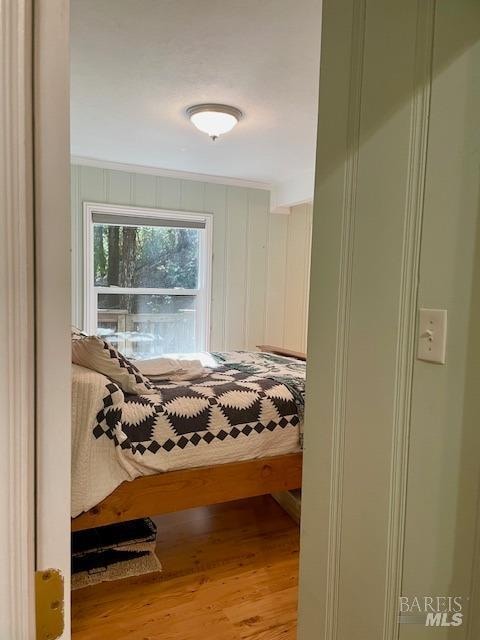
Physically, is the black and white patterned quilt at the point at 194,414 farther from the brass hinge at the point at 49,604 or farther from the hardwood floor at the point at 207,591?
the brass hinge at the point at 49,604

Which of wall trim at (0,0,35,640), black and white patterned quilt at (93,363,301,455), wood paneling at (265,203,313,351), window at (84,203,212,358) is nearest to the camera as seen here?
wall trim at (0,0,35,640)

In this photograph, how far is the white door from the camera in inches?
17.7

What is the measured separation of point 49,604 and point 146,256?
3.90 meters

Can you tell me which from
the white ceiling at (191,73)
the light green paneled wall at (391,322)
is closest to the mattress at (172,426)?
the light green paneled wall at (391,322)

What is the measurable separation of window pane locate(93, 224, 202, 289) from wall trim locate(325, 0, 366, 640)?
3239mm

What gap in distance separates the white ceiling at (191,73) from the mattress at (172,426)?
150 centimetres

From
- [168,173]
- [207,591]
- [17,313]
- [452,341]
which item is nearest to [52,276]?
[17,313]

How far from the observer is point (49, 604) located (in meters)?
0.49

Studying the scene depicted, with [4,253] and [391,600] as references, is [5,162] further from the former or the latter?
[391,600]

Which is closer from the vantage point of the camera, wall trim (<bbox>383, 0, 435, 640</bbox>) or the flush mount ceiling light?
wall trim (<bbox>383, 0, 435, 640</bbox>)

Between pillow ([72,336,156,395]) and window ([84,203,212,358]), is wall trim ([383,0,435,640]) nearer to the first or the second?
pillow ([72,336,156,395])

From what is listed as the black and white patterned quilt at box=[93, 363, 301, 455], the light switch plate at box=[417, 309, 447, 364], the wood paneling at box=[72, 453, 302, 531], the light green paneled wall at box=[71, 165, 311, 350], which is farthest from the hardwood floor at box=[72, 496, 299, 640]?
the light green paneled wall at box=[71, 165, 311, 350]

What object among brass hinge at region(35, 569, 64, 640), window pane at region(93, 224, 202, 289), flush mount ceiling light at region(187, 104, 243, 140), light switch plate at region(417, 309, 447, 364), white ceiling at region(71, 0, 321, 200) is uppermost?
white ceiling at region(71, 0, 321, 200)

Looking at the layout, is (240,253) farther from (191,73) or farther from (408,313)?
(408,313)
